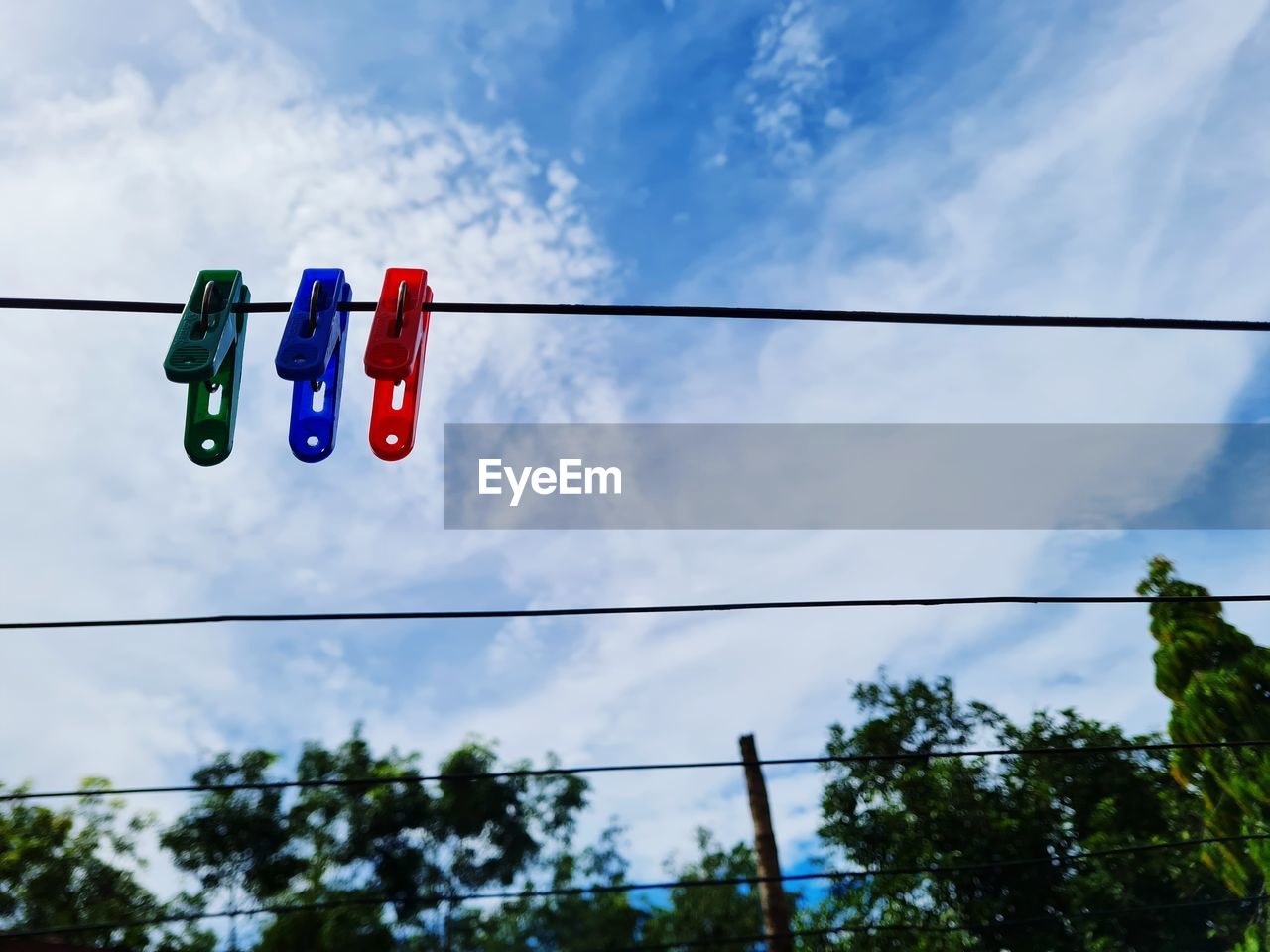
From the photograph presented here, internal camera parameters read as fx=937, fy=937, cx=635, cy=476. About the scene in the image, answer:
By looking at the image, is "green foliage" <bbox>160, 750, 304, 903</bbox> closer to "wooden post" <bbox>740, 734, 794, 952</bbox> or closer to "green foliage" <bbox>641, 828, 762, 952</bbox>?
"green foliage" <bbox>641, 828, 762, 952</bbox>

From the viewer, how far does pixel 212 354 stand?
309cm

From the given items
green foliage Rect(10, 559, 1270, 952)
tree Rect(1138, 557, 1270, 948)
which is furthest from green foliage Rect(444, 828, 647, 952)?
tree Rect(1138, 557, 1270, 948)

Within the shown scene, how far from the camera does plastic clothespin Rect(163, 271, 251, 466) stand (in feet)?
10.2

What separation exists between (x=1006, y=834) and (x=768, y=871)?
13010 mm

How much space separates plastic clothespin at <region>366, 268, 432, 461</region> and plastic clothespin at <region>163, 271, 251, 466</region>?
19.5 inches

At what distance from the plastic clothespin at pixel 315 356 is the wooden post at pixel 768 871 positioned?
21.6ft

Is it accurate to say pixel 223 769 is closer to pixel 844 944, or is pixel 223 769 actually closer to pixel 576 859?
pixel 576 859

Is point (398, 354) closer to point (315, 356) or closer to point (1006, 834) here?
point (315, 356)

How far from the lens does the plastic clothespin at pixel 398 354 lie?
3.17 m

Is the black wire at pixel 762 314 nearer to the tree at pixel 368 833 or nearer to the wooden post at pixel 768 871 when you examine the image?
the wooden post at pixel 768 871

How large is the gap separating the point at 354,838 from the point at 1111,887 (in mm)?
17675

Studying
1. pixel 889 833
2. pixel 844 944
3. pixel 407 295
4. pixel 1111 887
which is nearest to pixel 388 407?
pixel 407 295

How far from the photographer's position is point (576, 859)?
24.7m

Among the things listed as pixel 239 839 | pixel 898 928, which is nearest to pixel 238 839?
pixel 239 839
